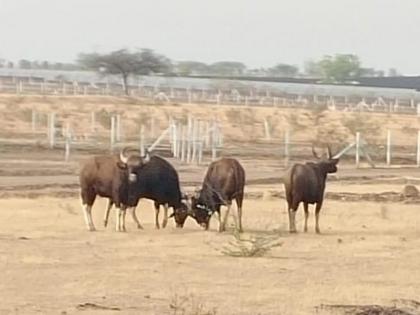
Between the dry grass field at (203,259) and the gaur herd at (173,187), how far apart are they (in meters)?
0.50

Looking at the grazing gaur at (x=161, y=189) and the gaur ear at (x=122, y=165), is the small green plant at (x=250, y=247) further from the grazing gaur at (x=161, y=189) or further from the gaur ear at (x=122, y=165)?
the grazing gaur at (x=161, y=189)

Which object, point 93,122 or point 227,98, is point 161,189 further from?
point 227,98

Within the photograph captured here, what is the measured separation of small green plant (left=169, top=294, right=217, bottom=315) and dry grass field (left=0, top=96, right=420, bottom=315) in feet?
0.09

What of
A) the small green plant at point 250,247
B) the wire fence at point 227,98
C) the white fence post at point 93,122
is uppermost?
the small green plant at point 250,247

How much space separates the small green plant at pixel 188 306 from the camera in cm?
1791

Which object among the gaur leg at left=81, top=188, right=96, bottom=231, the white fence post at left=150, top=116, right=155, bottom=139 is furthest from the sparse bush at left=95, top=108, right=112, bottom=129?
the gaur leg at left=81, top=188, right=96, bottom=231

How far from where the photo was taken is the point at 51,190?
4459cm

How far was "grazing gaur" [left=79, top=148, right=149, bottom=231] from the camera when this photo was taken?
3253cm

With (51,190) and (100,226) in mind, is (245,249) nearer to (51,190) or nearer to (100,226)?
(100,226)

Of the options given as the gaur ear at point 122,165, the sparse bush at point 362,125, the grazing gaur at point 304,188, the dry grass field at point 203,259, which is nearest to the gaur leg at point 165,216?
the dry grass field at point 203,259

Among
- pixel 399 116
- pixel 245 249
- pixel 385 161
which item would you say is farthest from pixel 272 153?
pixel 245 249

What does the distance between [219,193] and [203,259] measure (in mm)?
7970

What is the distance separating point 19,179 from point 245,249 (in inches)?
998

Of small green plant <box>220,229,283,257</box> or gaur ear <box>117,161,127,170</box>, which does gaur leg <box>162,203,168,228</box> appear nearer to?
gaur ear <box>117,161,127,170</box>
